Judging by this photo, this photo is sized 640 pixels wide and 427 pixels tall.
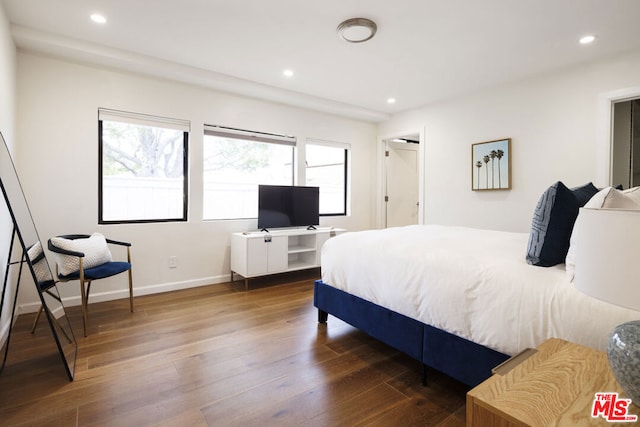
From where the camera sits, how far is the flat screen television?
423cm

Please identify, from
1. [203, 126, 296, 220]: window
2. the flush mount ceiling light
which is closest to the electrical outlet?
[203, 126, 296, 220]: window

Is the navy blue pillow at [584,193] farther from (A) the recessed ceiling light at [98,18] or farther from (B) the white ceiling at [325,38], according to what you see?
(A) the recessed ceiling light at [98,18]

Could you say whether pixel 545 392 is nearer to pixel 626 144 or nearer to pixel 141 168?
pixel 141 168

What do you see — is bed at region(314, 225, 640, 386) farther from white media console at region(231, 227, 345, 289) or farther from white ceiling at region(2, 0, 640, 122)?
white ceiling at region(2, 0, 640, 122)

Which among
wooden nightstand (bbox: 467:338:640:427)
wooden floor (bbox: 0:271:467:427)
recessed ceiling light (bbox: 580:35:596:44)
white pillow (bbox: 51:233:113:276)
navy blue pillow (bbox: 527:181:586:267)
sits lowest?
wooden floor (bbox: 0:271:467:427)

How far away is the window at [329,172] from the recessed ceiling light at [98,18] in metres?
2.79

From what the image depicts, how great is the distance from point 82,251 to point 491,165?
14.4ft

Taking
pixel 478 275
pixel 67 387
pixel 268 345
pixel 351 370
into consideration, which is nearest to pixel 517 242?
pixel 478 275

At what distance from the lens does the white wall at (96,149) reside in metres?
3.01

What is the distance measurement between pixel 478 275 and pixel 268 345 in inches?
61.6

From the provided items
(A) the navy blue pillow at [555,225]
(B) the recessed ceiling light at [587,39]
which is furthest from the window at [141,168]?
(B) the recessed ceiling light at [587,39]

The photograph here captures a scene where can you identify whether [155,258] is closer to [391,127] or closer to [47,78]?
[47,78]

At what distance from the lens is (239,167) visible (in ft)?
14.2

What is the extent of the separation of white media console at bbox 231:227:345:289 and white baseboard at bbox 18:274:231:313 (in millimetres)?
285
